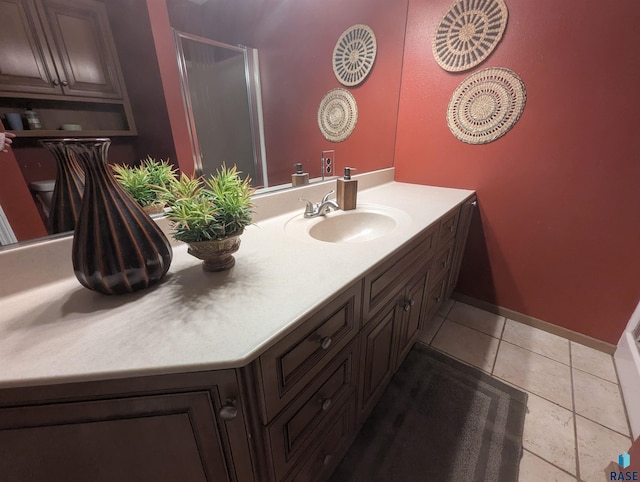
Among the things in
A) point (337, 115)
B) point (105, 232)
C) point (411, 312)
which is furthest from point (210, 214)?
point (337, 115)

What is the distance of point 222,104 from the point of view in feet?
3.14

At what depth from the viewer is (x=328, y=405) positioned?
0.72 metres

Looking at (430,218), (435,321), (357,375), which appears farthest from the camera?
(435,321)

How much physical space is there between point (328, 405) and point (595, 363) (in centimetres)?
158

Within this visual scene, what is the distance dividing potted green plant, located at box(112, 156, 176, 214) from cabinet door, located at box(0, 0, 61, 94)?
208mm

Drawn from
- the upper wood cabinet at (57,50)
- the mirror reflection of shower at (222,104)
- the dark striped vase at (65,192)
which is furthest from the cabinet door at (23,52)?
the mirror reflection of shower at (222,104)

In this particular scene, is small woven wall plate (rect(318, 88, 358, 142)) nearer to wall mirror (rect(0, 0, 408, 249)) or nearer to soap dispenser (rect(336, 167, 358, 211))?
wall mirror (rect(0, 0, 408, 249))

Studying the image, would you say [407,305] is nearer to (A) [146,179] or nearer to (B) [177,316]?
(B) [177,316]

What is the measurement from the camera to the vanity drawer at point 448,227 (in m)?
1.23

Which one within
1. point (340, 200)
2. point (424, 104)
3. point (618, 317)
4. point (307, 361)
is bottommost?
point (618, 317)

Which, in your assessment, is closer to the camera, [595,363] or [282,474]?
[282,474]

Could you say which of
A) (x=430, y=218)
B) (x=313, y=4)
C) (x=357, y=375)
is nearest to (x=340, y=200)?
(x=430, y=218)

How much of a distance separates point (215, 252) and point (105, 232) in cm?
21

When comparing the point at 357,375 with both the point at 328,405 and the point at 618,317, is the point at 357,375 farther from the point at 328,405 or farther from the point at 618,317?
the point at 618,317
